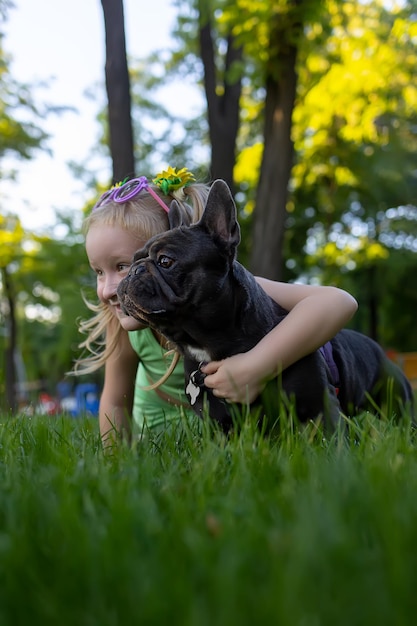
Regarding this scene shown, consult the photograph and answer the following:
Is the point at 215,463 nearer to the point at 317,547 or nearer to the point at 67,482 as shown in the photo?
the point at 67,482

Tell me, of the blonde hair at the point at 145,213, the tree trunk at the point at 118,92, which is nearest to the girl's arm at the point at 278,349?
the blonde hair at the point at 145,213

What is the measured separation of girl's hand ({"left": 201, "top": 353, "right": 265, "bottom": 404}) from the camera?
2.89m

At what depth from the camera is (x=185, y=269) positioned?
290 centimetres

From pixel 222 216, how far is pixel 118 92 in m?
5.45

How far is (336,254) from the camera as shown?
17.8 m

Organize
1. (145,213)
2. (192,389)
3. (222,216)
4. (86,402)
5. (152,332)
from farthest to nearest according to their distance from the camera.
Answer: (86,402), (152,332), (145,213), (192,389), (222,216)

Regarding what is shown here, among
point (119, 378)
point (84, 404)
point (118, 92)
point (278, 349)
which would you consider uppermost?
point (118, 92)

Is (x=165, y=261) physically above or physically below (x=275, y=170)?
below

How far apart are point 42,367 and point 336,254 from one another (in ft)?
96.3

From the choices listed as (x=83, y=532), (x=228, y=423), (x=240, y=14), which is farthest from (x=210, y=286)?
(x=240, y=14)

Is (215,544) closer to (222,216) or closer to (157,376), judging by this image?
(222,216)

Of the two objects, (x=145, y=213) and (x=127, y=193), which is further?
(x=127, y=193)

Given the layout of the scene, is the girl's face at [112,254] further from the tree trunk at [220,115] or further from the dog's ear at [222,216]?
the tree trunk at [220,115]

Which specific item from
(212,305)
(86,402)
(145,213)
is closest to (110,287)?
(145,213)
